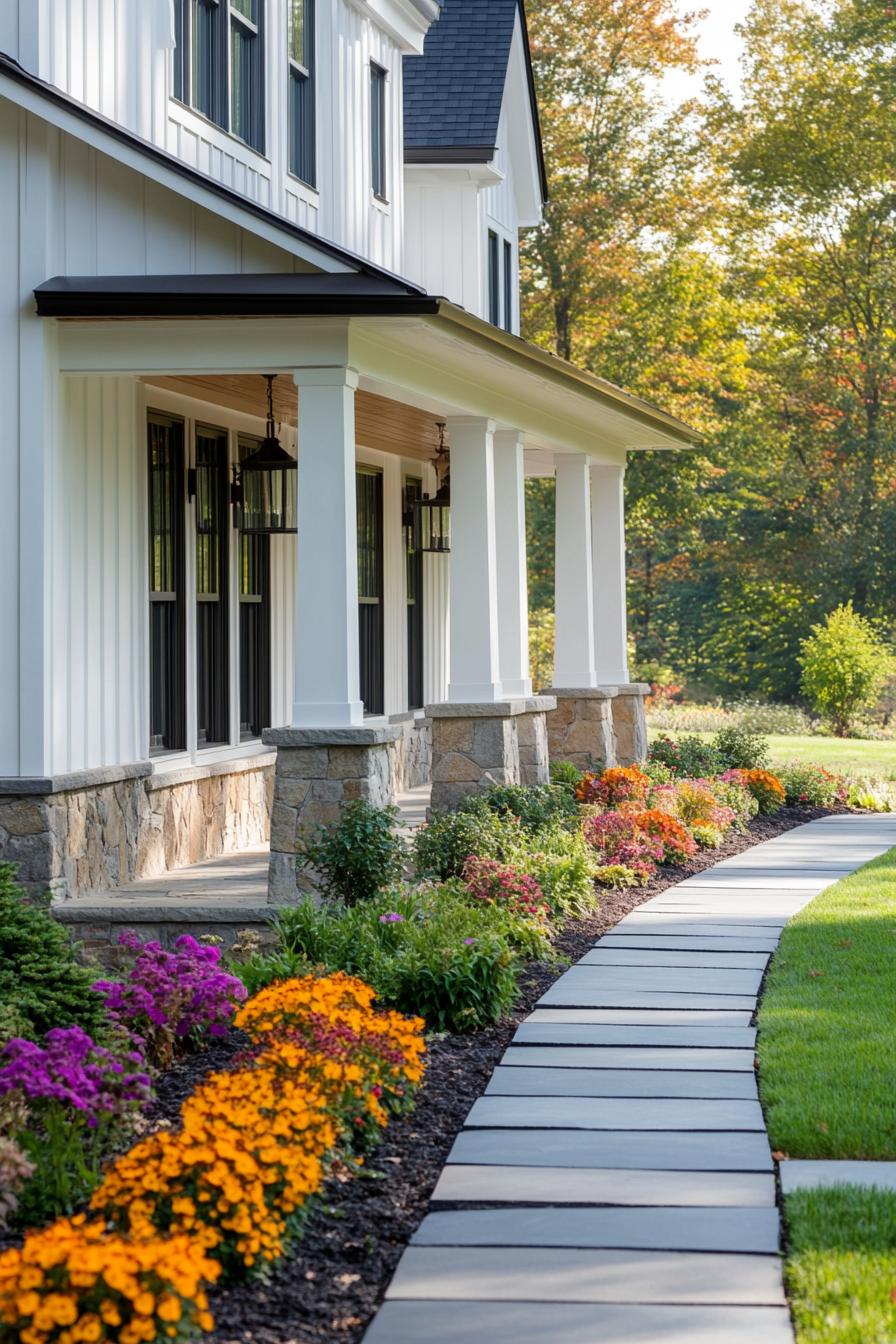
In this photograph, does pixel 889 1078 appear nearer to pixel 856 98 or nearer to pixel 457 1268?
pixel 457 1268

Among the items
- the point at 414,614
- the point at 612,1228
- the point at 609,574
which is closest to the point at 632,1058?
the point at 612,1228

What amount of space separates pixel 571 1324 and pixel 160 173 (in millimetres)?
7185

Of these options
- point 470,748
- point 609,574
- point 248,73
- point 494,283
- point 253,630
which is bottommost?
point 470,748

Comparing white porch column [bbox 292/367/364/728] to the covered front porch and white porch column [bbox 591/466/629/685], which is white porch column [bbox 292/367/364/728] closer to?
the covered front porch

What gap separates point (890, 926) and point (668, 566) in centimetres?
3561

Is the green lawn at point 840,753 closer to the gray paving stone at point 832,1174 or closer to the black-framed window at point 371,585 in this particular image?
the black-framed window at point 371,585

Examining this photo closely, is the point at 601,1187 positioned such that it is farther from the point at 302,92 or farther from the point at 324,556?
the point at 302,92

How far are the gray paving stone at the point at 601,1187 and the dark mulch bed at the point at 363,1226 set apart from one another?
14 cm

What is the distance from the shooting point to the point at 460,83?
717 inches

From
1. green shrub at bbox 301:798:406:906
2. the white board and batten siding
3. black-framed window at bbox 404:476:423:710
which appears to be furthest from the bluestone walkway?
black-framed window at bbox 404:476:423:710

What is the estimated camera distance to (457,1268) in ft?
15.4

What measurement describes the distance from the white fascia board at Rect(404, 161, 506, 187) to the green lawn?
23.4 feet

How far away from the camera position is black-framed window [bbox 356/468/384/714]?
16266 millimetres

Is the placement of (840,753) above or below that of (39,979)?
above
